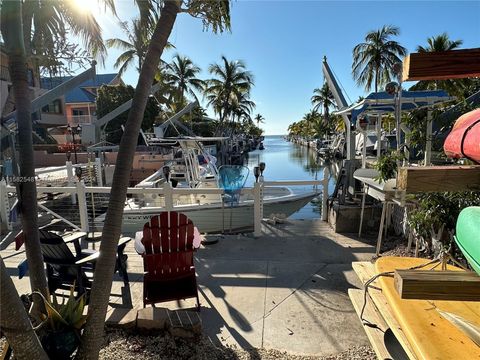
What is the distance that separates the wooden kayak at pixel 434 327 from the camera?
1695 mm

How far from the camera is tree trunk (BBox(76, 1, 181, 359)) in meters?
1.92

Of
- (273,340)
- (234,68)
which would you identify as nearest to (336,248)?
(273,340)

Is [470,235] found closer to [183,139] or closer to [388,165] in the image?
[388,165]

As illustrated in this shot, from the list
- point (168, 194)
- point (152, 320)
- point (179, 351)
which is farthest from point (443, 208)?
point (168, 194)

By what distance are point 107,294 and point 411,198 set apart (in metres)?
3.90

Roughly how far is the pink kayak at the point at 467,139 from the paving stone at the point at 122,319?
2957 millimetres

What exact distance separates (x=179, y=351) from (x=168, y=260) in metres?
1.03

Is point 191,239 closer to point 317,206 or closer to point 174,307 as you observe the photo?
point 174,307

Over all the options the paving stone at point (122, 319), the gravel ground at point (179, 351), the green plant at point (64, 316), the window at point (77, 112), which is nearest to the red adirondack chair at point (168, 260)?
the paving stone at point (122, 319)

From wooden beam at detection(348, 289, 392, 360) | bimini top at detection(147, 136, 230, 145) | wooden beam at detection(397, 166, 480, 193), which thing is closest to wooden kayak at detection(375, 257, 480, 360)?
wooden beam at detection(348, 289, 392, 360)

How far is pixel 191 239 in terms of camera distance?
11.9 feet

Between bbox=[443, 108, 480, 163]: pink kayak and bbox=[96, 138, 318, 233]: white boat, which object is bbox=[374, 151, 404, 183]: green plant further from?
bbox=[96, 138, 318, 233]: white boat

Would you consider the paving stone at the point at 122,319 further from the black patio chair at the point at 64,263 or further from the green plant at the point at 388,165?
the green plant at the point at 388,165

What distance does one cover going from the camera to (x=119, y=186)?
1.95 metres
